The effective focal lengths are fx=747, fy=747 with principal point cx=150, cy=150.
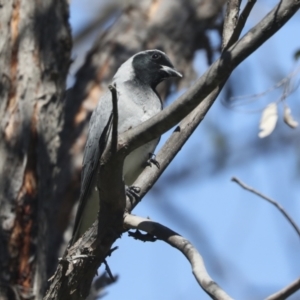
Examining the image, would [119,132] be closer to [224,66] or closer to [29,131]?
[29,131]

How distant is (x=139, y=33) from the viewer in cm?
631

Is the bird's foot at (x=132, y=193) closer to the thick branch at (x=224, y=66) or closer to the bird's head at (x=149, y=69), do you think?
the thick branch at (x=224, y=66)

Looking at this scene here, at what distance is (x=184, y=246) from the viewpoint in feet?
9.47

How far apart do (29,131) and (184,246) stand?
5.98 ft

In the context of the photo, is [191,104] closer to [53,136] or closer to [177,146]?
[177,146]

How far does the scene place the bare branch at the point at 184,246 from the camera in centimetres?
248

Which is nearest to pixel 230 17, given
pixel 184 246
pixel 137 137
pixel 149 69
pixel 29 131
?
pixel 137 137

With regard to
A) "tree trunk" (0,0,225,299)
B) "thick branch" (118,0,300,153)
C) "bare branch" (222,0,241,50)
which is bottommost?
"tree trunk" (0,0,225,299)

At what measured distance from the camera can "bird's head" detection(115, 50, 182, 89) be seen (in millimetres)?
5078

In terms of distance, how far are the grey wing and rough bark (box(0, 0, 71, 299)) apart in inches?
8.3

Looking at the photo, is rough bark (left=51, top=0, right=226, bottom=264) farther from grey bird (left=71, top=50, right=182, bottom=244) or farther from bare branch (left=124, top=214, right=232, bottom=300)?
bare branch (left=124, top=214, right=232, bottom=300)

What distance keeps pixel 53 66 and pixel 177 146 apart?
1.49m

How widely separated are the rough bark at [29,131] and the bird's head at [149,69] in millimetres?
501

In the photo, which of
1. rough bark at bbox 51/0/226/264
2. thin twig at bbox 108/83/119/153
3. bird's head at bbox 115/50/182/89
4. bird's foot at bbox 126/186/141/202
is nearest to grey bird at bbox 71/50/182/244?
bird's head at bbox 115/50/182/89
